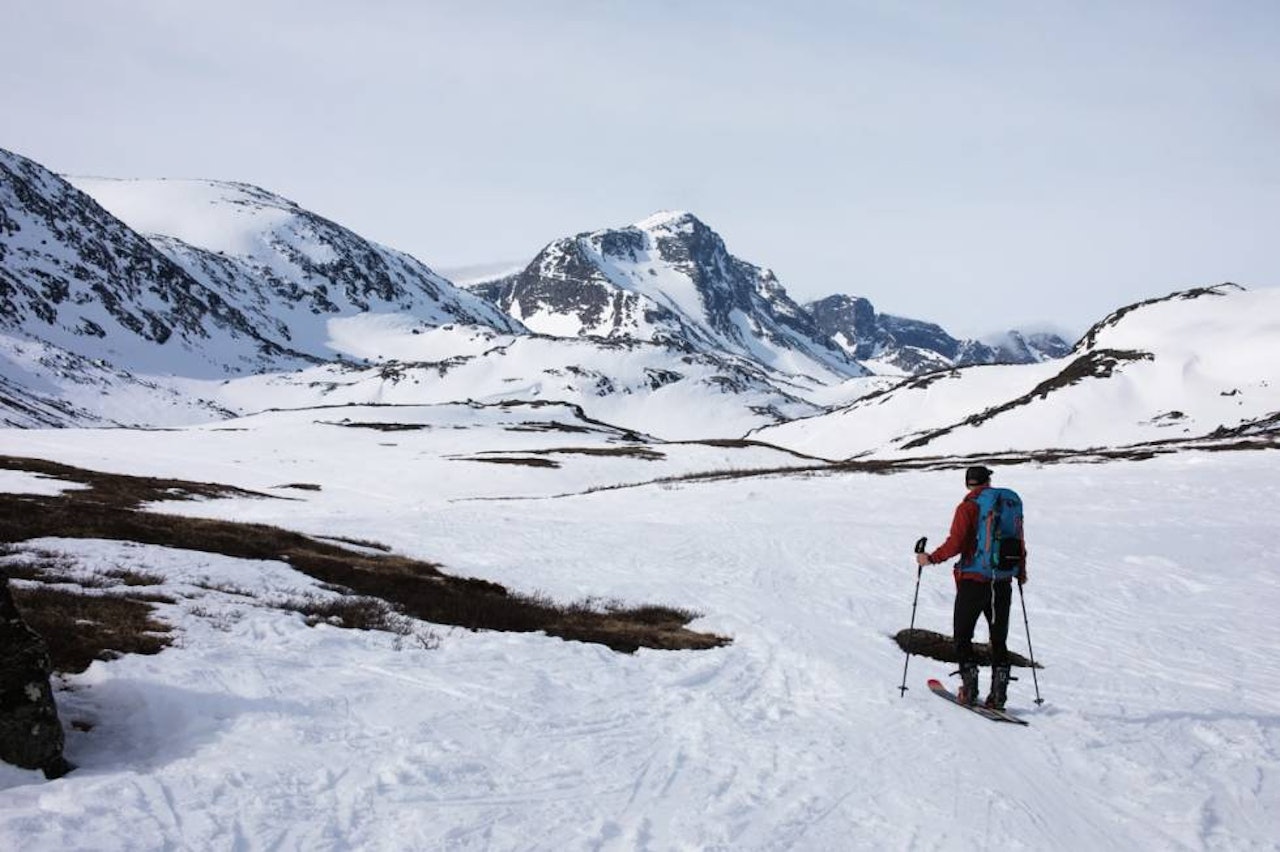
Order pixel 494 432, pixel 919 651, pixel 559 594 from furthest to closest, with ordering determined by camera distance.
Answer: pixel 494 432 < pixel 559 594 < pixel 919 651

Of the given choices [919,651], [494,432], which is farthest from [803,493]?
[494,432]

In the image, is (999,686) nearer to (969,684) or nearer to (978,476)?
(969,684)

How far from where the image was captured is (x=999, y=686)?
38.8 feet

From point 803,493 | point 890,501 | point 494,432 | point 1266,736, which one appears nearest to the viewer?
point 1266,736

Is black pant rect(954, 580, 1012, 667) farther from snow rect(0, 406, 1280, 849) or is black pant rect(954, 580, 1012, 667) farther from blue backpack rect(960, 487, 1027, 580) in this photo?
snow rect(0, 406, 1280, 849)

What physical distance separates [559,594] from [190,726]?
1317 centimetres

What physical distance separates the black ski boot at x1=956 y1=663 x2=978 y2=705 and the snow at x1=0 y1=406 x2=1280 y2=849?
357mm

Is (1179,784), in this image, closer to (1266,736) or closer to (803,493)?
(1266,736)

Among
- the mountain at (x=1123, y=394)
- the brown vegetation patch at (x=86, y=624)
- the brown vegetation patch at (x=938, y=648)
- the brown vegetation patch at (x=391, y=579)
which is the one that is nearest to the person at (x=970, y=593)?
the brown vegetation patch at (x=938, y=648)

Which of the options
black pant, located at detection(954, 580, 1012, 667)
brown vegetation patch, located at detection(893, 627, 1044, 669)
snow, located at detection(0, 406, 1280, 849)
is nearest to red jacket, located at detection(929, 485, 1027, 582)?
black pant, located at detection(954, 580, 1012, 667)

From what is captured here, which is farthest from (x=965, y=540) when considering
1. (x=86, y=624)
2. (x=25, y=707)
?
(x=86, y=624)

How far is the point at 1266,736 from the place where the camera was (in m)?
11.5

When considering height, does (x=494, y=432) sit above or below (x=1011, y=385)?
below

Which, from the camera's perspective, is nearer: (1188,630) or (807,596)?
(1188,630)
